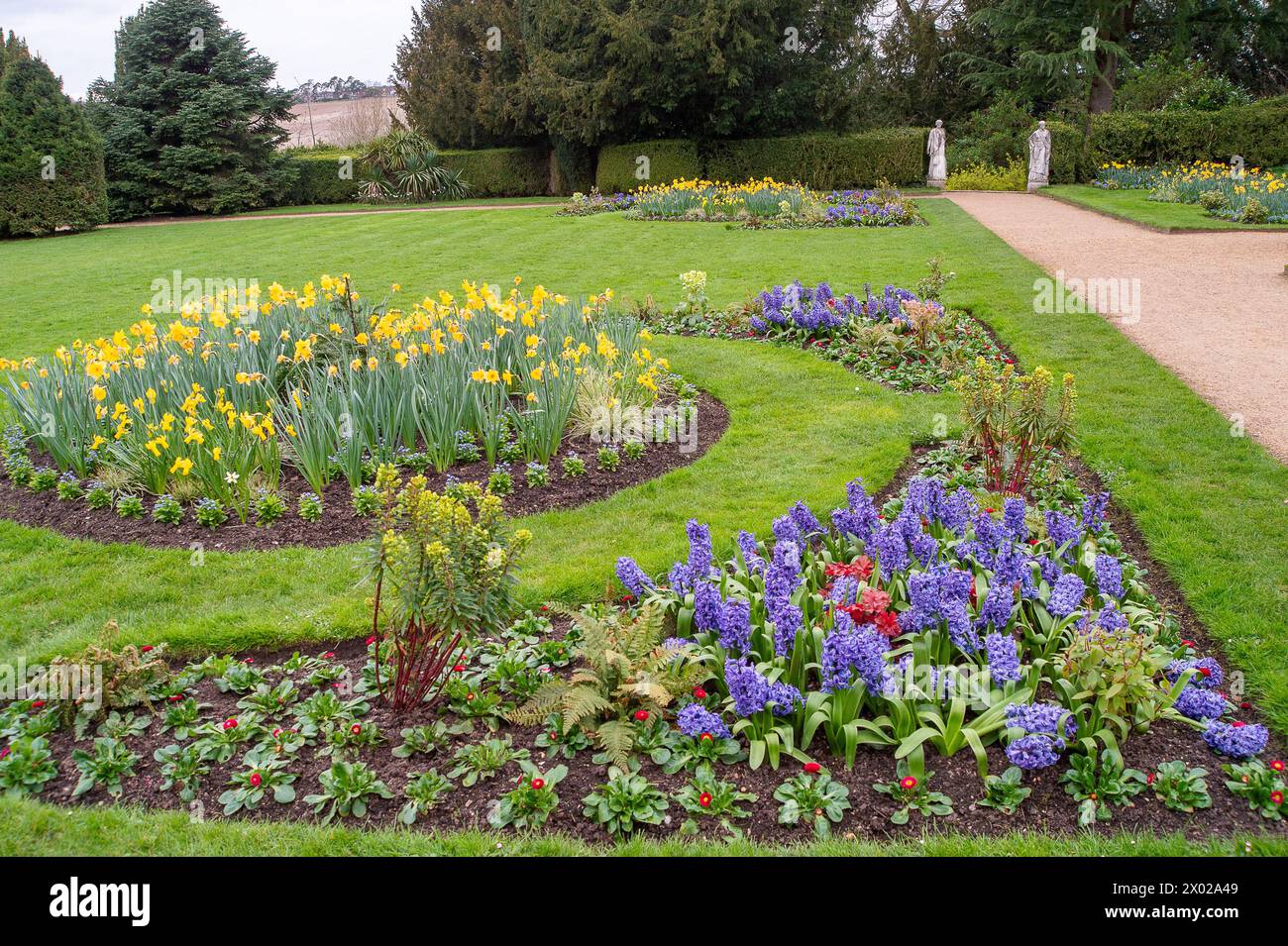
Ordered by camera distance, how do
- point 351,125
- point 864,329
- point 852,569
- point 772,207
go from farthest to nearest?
point 351,125 → point 772,207 → point 864,329 → point 852,569

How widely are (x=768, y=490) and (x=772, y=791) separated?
8.24 ft

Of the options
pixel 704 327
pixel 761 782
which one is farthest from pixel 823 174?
pixel 761 782

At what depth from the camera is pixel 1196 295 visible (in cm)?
923

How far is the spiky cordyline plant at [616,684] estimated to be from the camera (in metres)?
2.92

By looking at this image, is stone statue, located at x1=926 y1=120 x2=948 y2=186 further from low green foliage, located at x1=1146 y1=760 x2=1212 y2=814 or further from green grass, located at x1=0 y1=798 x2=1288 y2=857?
green grass, located at x1=0 y1=798 x2=1288 y2=857

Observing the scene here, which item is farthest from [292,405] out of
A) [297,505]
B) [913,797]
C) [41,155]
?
[41,155]

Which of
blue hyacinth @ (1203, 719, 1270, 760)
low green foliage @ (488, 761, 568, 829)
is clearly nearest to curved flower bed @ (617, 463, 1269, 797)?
blue hyacinth @ (1203, 719, 1270, 760)

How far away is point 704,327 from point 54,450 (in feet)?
18.0

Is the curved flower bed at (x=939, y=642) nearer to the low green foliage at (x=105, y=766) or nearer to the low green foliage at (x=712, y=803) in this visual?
the low green foliage at (x=712, y=803)

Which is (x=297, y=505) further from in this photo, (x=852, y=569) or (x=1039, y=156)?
(x=1039, y=156)

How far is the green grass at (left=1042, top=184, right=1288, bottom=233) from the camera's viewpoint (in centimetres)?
1338

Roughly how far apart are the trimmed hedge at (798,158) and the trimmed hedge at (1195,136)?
4.29 m

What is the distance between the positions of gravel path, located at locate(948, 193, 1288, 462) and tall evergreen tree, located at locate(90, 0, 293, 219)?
1918cm
